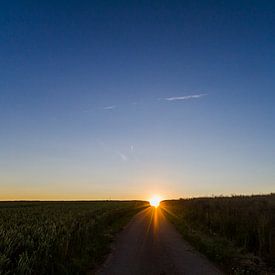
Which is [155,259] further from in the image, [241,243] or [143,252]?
[241,243]

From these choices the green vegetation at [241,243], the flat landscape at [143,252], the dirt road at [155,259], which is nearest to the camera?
the flat landscape at [143,252]

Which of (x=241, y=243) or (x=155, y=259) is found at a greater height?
(x=241, y=243)

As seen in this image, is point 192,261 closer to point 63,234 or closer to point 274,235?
point 274,235

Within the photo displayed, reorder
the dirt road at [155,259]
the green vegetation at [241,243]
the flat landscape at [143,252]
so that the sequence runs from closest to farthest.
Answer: the flat landscape at [143,252] → the dirt road at [155,259] → the green vegetation at [241,243]

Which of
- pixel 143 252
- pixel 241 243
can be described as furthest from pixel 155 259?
pixel 241 243

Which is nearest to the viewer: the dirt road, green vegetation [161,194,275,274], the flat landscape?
the flat landscape

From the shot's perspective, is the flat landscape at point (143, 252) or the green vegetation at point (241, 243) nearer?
the flat landscape at point (143, 252)

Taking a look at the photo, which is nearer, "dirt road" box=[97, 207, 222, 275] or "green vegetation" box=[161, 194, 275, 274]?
"dirt road" box=[97, 207, 222, 275]

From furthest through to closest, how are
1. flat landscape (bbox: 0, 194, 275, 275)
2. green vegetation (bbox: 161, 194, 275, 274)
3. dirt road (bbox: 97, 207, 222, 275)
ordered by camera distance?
green vegetation (bbox: 161, 194, 275, 274), dirt road (bbox: 97, 207, 222, 275), flat landscape (bbox: 0, 194, 275, 275)

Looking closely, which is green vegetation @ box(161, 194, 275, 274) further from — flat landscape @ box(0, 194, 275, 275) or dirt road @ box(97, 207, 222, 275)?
dirt road @ box(97, 207, 222, 275)

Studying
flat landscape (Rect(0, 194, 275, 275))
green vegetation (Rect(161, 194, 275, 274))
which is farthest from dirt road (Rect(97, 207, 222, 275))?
green vegetation (Rect(161, 194, 275, 274))

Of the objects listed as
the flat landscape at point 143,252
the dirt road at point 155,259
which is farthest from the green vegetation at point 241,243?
the dirt road at point 155,259

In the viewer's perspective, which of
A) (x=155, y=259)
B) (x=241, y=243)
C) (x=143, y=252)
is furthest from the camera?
(x=241, y=243)

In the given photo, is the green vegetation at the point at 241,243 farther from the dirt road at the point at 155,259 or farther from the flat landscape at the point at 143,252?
the dirt road at the point at 155,259
